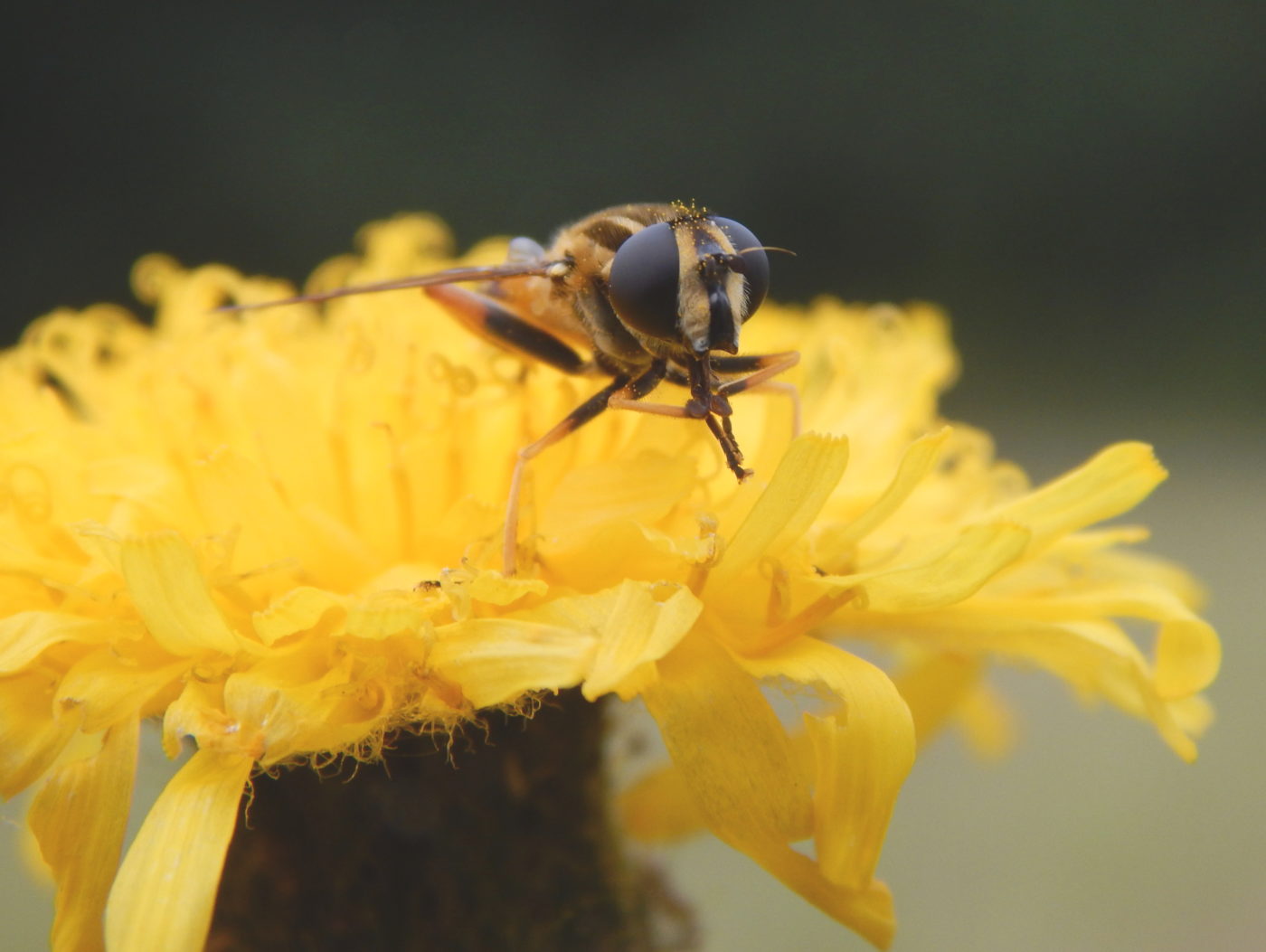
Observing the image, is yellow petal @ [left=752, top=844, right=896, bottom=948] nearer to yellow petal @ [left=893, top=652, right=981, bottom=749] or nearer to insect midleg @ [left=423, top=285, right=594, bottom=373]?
insect midleg @ [left=423, top=285, right=594, bottom=373]

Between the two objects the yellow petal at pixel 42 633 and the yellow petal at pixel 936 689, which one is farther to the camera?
the yellow petal at pixel 936 689

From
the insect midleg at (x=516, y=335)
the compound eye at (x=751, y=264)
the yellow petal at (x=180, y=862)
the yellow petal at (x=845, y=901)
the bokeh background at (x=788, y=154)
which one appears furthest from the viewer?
the bokeh background at (x=788, y=154)

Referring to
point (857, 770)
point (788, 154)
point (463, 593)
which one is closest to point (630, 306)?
point (463, 593)

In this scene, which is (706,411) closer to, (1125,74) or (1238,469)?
(1238,469)

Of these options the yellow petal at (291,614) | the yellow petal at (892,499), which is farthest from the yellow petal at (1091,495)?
the yellow petal at (291,614)

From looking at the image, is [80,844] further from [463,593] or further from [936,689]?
[936,689]

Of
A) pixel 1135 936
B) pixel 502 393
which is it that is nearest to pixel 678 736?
pixel 502 393

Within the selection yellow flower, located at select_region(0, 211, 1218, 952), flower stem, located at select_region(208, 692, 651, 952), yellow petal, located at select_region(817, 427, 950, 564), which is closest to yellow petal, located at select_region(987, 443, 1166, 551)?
yellow flower, located at select_region(0, 211, 1218, 952)

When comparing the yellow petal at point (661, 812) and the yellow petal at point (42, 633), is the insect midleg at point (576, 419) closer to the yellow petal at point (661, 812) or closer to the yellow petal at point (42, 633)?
the yellow petal at point (42, 633)
